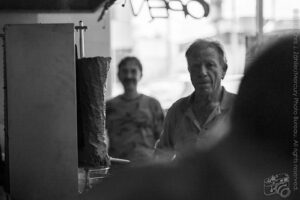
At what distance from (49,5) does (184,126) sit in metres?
0.63

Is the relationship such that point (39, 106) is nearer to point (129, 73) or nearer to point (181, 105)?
point (181, 105)

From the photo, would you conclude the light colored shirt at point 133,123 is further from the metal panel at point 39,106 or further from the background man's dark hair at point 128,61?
the metal panel at point 39,106

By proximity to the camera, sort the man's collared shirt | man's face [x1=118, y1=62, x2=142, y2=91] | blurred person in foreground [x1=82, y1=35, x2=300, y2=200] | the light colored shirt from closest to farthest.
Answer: blurred person in foreground [x1=82, y1=35, x2=300, y2=200]
the man's collared shirt
the light colored shirt
man's face [x1=118, y1=62, x2=142, y2=91]

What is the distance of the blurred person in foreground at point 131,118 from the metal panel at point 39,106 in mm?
1007

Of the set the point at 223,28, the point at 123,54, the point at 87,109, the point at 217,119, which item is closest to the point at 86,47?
the point at 87,109

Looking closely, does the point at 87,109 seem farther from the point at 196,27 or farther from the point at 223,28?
the point at 223,28

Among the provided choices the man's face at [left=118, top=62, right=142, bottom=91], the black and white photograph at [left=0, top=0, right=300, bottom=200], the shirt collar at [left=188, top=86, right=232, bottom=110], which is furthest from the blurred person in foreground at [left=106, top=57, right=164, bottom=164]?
the shirt collar at [left=188, top=86, right=232, bottom=110]

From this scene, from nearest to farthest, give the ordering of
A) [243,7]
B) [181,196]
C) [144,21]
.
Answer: [181,196] → [243,7] → [144,21]

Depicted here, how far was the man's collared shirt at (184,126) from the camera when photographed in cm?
181

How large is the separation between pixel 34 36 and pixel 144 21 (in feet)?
2.27

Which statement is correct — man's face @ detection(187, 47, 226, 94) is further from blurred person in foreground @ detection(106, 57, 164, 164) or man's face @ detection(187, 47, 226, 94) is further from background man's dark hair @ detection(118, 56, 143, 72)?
background man's dark hair @ detection(118, 56, 143, 72)

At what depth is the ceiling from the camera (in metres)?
1.75

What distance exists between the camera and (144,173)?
3.86 ft

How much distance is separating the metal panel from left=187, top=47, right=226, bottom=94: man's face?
18.4 inches
